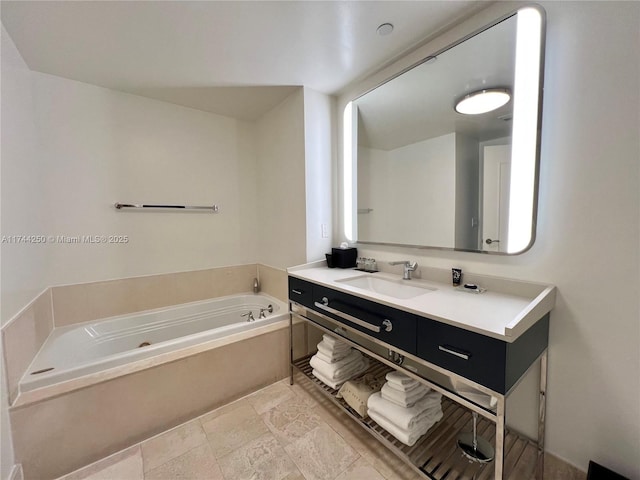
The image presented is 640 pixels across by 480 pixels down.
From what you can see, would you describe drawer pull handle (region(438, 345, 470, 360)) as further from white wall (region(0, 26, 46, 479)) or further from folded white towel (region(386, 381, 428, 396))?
white wall (region(0, 26, 46, 479))

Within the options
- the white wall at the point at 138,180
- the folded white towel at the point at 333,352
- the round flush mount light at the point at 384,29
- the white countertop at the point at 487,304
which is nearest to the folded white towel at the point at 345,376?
the folded white towel at the point at 333,352

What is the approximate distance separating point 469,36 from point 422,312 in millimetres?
1365

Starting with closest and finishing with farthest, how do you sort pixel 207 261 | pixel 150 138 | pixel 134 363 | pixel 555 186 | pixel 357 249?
1. pixel 555 186
2. pixel 134 363
3. pixel 357 249
4. pixel 150 138
5. pixel 207 261

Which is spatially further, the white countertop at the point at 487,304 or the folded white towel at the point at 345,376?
the folded white towel at the point at 345,376

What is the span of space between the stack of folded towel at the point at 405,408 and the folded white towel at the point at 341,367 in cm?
31

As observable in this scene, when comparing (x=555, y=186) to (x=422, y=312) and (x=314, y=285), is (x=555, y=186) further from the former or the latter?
(x=314, y=285)

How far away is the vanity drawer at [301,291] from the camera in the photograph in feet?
5.27

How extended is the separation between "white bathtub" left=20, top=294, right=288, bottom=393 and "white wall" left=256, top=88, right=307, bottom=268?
1.67 ft

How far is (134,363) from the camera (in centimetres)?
145

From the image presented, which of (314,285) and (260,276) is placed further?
(260,276)

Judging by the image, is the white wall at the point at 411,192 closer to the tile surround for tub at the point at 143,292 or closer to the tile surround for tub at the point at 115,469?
the tile surround for tub at the point at 143,292

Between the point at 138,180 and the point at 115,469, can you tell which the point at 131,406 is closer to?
the point at 115,469

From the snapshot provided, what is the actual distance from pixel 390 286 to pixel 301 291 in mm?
565

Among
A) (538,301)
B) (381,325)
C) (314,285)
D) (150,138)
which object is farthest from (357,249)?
(150,138)
